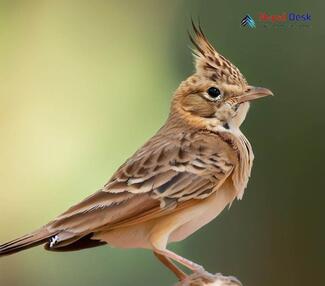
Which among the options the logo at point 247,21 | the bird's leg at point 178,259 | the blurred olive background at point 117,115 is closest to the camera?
the bird's leg at point 178,259

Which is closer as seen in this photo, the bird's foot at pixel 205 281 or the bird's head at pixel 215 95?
the bird's foot at pixel 205 281

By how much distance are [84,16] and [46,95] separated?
0.92ft

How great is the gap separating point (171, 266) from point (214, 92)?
528 mm

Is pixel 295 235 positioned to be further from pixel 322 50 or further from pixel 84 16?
pixel 84 16

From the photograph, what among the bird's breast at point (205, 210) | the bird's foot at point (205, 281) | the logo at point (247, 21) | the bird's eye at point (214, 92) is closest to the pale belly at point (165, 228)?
the bird's breast at point (205, 210)

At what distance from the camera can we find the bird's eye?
5.96ft

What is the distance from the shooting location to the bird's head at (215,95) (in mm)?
1819

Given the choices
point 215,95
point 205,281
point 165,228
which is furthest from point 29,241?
point 215,95

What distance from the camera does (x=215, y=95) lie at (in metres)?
1.82

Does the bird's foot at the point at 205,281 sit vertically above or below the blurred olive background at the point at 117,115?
below

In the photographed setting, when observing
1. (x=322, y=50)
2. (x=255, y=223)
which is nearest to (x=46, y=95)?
(x=255, y=223)

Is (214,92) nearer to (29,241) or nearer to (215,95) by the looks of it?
(215,95)

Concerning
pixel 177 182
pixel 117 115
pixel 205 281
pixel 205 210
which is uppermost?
pixel 117 115

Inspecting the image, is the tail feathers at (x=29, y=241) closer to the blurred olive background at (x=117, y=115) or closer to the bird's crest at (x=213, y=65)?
the blurred olive background at (x=117, y=115)
